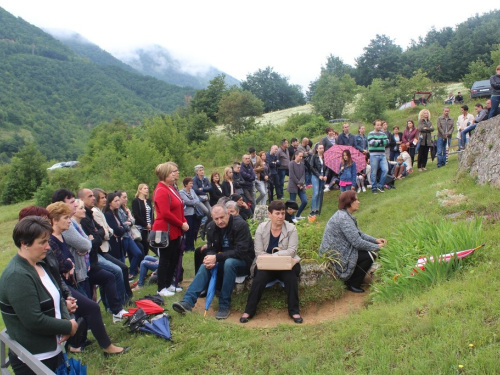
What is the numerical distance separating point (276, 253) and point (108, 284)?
2.39 metres

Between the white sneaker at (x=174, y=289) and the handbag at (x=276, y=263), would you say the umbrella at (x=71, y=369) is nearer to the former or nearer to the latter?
the handbag at (x=276, y=263)

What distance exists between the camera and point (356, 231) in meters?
5.49

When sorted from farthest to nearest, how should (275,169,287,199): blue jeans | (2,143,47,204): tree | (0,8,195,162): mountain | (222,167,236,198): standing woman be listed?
(0,8,195,162): mountain, (2,143,47,204): tree, (275,169,287,199): blue jeans, (222,167,236,198): standing woman

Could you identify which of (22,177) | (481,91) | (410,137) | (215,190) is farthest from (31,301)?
(22,177)

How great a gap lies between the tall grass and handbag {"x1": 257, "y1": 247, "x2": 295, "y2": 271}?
1205 mm

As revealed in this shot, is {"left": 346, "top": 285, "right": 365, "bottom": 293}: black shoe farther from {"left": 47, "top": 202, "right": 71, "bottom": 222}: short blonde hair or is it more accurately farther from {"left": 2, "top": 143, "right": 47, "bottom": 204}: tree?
{"left": 2, "top": 143, "right": 47, "bottom": 204}: tree

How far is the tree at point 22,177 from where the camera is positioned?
2066 inches

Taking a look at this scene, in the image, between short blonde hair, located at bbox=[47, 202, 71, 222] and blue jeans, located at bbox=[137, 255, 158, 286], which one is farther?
blue jeans, located at bbox=[137, 255, 158, 286]

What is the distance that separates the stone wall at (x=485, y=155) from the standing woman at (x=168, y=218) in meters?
5.84

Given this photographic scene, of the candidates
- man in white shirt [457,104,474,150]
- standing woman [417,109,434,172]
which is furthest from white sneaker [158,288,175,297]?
man in white shirt [457,104,474,150]

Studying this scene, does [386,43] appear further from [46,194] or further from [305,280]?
[305,280]

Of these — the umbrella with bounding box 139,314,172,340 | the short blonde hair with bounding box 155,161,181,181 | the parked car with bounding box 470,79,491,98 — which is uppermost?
the parked car with bounding box 470,79,491,98

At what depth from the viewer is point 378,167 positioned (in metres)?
10.9

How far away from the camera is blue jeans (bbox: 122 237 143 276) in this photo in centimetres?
716
